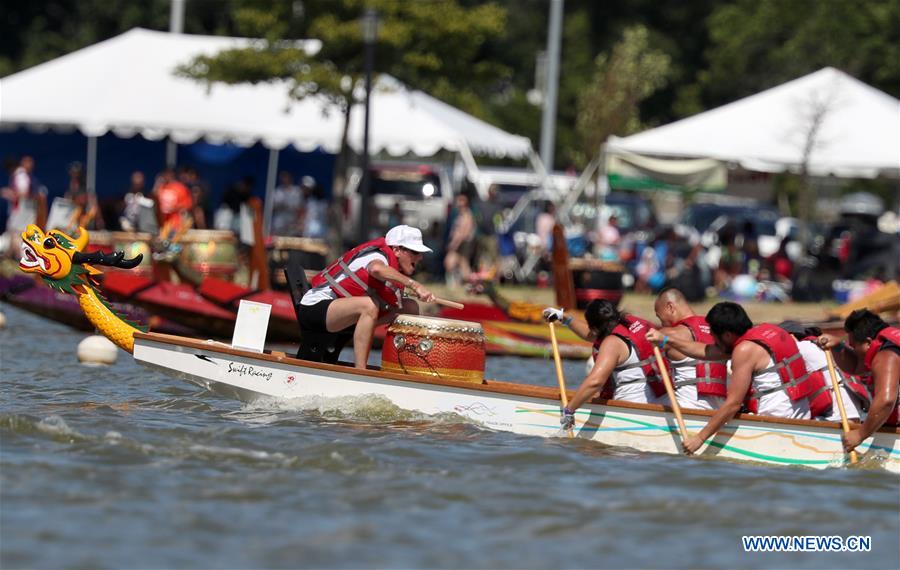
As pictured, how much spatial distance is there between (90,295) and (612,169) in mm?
13184

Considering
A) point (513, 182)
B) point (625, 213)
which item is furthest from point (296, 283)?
point (513, 182)

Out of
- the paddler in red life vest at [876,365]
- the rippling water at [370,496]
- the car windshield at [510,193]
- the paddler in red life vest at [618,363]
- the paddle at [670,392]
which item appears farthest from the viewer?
the car windshield at [510,193]

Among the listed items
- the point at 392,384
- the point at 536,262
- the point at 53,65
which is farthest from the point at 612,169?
the point at 392,384

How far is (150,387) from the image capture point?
12.9 m

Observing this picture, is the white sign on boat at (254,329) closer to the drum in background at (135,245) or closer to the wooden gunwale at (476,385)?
the wooden gunwale at (476,385)

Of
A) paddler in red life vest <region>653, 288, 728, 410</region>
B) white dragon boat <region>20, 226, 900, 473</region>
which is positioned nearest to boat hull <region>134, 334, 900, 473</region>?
white dragon boat <region>20, 226, 900, 473</region>

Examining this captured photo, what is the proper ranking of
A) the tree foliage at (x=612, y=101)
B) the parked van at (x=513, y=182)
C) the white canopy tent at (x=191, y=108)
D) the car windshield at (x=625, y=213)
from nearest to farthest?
the white canopy tent at (x=191, y=108), the car windshield at (x=625, y=213), the parked van at (x=513, y=182), the tree foliage at (x=612, y=101)

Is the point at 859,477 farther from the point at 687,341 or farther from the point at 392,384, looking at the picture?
the point at 392,384

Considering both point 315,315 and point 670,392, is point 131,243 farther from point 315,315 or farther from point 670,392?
point 670,392

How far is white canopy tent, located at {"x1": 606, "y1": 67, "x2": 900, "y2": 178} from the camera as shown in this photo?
23109mm

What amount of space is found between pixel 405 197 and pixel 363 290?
702 inches

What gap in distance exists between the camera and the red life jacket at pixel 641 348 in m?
10.4

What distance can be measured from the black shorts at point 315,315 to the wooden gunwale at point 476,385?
1.73 ft

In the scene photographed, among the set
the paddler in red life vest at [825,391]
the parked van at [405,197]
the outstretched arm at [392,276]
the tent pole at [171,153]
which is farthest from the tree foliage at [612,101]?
the paddler in red life vest at [825,391]
